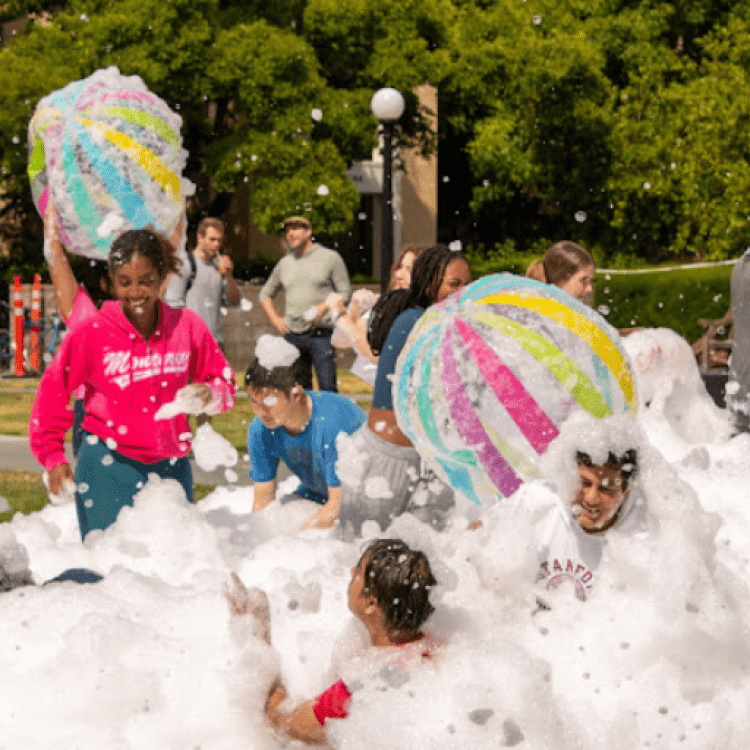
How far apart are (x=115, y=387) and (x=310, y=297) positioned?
5.62 meters

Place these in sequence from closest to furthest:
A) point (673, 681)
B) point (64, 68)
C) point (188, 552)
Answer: point (673, 681)
point (188, 552)
point (64, 68)

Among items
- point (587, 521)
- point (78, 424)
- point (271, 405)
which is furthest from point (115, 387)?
point (587, 521)

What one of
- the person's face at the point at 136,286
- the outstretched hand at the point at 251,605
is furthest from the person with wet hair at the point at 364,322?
the outstretched hand at the point at 251,605

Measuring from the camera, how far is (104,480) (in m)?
5.33

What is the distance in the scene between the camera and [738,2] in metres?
30.3

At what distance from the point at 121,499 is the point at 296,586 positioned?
0.75 meters

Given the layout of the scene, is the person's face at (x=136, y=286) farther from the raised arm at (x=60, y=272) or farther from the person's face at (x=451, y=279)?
the person's face at (x=451, y=279)

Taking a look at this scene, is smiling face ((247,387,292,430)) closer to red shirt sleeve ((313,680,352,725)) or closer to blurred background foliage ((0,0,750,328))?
red shirt sleeve ((313,680,352,725))

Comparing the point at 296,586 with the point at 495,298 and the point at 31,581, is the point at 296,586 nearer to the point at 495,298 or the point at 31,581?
the point at 31,581

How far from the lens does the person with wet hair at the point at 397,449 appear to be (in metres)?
5.55

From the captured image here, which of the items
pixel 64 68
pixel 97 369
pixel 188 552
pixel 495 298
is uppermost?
pixel 495 298

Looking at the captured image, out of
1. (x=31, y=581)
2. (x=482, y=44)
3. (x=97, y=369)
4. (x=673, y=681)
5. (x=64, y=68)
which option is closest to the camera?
(x=673, y=681)

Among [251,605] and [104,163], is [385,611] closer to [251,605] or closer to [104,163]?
[251,605]

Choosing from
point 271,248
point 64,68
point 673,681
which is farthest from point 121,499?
point 271,248
